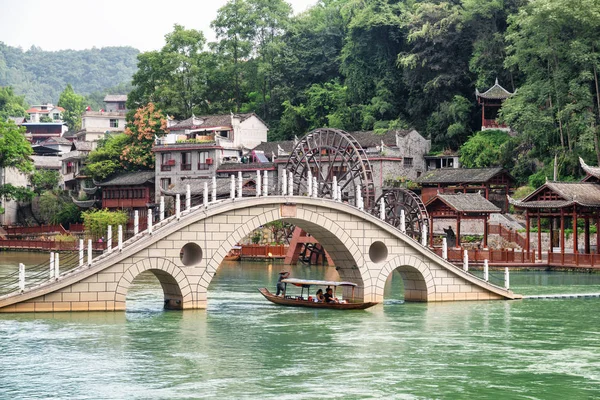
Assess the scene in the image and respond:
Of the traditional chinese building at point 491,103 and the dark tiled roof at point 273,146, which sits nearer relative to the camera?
the traditional chinese building at point 491,103

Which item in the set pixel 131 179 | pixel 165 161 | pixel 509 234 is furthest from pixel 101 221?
pixel 509 234

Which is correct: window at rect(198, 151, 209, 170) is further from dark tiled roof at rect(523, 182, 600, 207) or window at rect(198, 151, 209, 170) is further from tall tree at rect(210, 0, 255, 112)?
dark tiled roof at rect(523, 182, 600, 207)

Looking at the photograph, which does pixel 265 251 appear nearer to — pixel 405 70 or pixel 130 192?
pixel 405 70

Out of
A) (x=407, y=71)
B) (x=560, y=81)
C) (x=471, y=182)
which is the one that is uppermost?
(x=407, y=71)

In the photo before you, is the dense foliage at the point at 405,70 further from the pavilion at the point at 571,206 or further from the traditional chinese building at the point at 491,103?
the pavilion at the point at 571,206

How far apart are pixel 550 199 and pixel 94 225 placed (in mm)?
44225

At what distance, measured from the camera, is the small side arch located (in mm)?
41928

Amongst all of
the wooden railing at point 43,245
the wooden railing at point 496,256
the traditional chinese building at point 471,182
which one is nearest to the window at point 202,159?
the wooden railing at point 43,245

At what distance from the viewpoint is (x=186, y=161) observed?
96188 millimetres

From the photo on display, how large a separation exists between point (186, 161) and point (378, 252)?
55.4 m

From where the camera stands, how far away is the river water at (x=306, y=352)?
27.8 metres

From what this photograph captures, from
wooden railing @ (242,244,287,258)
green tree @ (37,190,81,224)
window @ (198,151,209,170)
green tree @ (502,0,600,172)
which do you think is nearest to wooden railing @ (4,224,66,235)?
green tree @ (37,190,81,224)

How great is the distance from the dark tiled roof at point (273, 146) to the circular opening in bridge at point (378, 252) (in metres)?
50.8

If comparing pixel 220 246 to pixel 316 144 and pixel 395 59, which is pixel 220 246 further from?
pixel 395 59
